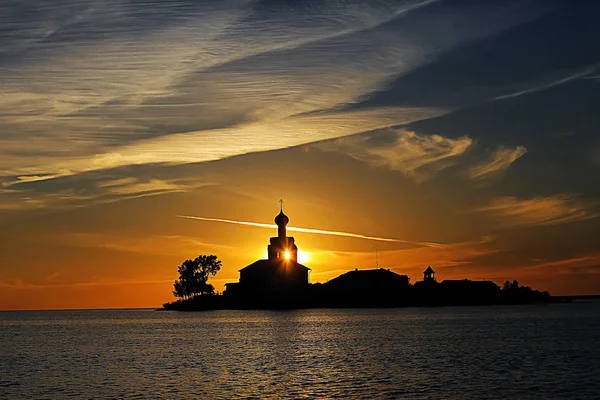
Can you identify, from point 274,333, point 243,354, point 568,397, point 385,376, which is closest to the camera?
point 568,397

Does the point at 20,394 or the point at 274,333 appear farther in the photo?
the point at 274,333

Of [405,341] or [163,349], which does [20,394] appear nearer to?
[163,349]

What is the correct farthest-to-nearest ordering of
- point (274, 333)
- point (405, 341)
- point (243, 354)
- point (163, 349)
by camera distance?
point (274, 333) → point (405, 341) → point (163, 349) → point (243, 354)

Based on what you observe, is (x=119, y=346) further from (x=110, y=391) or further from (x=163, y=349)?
(x=110, y=391)

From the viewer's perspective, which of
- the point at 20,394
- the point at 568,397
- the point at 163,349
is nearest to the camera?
the point at 568,397

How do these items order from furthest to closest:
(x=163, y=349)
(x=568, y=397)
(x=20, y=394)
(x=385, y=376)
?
1. (x=163, y=349)
2. (x=385, y=376)
3. (x=20, y=394)
4. (x=568, y=397)

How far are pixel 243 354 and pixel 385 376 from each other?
28.5 metres

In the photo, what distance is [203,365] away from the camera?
77625 millimetres

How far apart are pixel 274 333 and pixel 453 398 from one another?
3182 inches

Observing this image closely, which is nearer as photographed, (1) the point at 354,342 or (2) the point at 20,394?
(2) the point at 20,394

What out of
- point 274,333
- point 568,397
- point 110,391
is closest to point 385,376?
point 568,397

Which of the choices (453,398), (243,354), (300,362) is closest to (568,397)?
(453,398)

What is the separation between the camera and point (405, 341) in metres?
107

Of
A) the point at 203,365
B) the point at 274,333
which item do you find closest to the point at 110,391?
the point at 203,365
